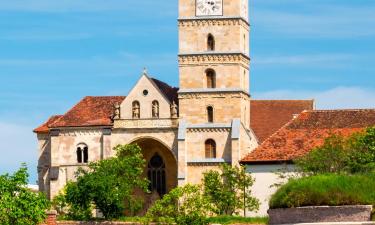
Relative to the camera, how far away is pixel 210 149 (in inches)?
3285

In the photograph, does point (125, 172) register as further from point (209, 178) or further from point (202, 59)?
point (202, 59)

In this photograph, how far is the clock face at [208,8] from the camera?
275ft

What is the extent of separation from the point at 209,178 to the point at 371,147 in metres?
17.2

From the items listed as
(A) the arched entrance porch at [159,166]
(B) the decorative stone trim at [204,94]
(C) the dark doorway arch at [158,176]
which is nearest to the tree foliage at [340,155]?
(B) the decorative stone trim at [204,94]

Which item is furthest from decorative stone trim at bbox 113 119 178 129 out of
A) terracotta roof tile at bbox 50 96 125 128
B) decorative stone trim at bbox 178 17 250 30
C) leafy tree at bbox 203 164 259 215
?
decorative stone trim at bbox 178 17 250 30

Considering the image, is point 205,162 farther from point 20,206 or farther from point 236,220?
point 20,206

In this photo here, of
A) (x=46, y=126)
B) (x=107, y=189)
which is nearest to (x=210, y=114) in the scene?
(x=107, y=189)

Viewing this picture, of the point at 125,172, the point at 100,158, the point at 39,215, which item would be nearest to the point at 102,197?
the point at 125,172

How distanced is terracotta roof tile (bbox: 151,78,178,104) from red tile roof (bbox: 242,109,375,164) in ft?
30.6

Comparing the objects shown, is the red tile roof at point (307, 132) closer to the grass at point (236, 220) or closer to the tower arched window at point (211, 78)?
the tower arched window at point (211, 78)

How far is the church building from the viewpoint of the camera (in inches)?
3278

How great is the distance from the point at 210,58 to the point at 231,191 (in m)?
10.8

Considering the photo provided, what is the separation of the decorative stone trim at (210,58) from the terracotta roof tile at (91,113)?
6.49 m

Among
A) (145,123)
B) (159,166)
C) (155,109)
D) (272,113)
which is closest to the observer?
(155,109)
